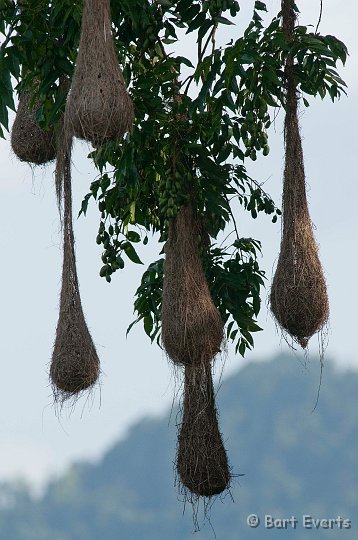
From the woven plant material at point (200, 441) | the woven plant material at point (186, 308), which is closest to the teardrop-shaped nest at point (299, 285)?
the woven plant material at point (186, 308)

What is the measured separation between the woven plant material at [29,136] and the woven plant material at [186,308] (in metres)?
0.78

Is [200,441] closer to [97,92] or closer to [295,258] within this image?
[295,258]

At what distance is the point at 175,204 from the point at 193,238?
15 centimetres

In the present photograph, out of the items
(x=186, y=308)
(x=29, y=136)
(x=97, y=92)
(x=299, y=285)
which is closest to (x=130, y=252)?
(x=29, y=136)

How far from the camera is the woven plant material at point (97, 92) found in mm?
4539

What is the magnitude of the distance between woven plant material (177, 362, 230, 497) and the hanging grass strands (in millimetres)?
439

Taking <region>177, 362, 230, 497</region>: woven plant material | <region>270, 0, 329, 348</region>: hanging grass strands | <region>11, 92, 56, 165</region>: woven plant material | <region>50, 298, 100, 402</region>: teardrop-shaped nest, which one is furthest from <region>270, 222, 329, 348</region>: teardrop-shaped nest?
<region>11, 92, 56, 165</region>: woven plant material

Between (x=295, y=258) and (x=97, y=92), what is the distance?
110 cm

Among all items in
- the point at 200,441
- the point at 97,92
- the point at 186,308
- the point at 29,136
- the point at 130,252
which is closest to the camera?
the point at 97,92

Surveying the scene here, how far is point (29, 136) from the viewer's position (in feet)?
18.8

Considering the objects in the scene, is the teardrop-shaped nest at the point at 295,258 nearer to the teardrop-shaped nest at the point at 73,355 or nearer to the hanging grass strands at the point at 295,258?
the hanging grass strands at the point at 295,258

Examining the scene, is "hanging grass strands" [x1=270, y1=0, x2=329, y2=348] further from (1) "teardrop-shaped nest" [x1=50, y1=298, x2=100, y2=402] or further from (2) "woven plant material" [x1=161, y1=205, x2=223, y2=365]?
(1) "teardrop-shaped nest" [x1=50, y1=298, x2=100, y2=402]

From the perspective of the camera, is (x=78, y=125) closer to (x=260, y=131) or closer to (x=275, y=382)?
(x=260, y=131)

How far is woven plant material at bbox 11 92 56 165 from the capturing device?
5.72 metres
